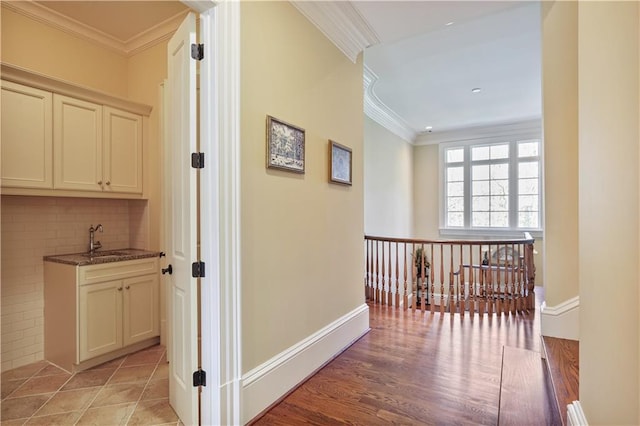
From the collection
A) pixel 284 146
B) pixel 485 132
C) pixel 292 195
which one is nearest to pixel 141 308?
pixel 292 195

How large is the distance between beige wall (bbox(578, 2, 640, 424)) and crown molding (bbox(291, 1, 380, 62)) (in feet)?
5.65

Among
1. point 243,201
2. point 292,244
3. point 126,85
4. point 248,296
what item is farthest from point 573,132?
point 126,85

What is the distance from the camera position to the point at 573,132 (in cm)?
229

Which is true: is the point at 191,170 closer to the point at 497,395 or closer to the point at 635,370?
the point at 635,370

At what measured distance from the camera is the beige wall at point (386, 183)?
5.34m

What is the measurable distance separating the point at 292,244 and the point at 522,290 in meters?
3.43

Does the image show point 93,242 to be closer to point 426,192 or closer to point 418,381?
point 418,381

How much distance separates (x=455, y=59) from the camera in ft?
12.6

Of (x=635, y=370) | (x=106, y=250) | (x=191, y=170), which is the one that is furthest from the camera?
(x=106, y=250)

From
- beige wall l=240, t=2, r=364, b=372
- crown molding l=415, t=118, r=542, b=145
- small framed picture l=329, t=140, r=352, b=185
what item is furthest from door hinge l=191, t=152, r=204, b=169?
crown molding l=415, t=118, r=542, b=145

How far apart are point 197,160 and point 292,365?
1.50 metres

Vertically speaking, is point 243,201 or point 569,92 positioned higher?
point 569,92

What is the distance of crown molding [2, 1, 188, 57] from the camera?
2613 millimetres

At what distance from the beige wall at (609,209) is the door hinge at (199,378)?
178cm
